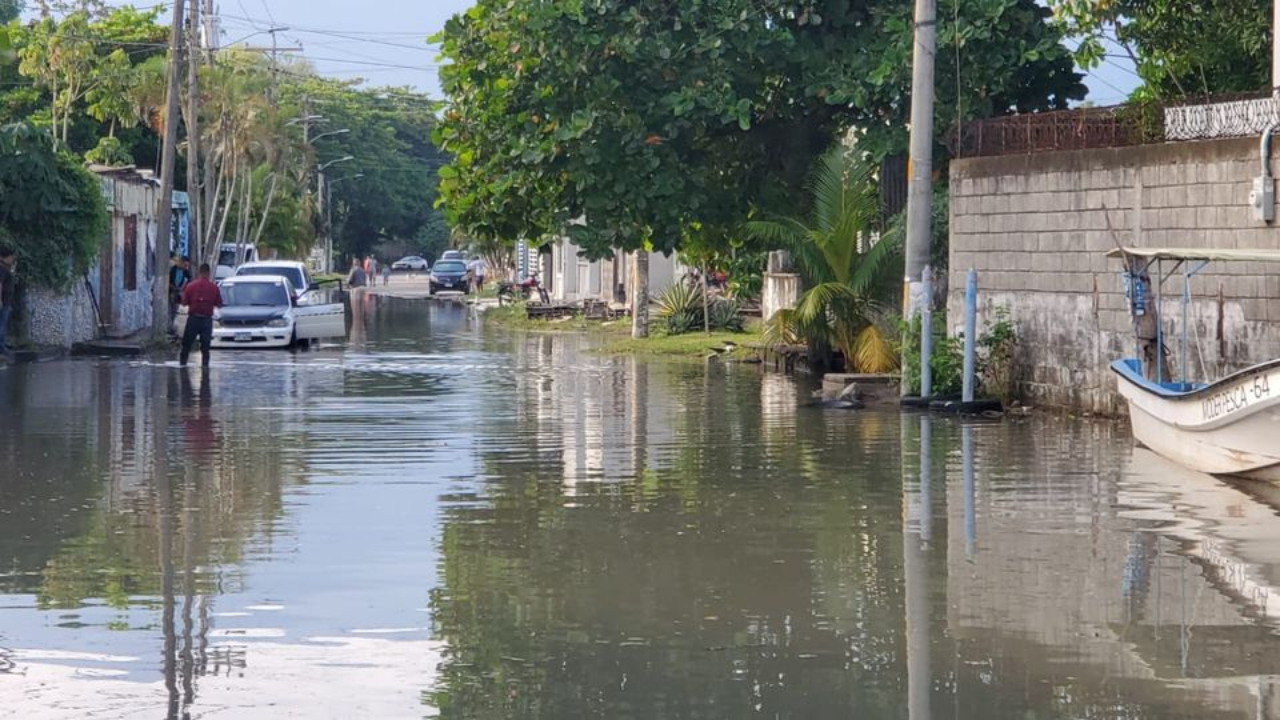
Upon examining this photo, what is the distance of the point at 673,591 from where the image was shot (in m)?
11.1

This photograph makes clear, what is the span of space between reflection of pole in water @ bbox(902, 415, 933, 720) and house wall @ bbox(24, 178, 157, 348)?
22.8 m

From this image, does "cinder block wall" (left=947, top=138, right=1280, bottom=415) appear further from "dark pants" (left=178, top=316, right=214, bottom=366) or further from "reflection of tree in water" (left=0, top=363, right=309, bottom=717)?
"dark pants" (left=178, top=316, right=214, bottom=366)

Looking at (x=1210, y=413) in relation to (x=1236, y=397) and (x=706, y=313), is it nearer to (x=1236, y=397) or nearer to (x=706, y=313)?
(x=1236, y=397)

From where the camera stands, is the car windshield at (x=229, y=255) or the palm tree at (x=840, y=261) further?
the car windshield at (x=229, y=255)

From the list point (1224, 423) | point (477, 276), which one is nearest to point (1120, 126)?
point (1224, 423)

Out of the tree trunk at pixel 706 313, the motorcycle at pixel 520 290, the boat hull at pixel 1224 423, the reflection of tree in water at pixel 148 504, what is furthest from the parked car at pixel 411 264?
the boat hull at pixel 1224 423

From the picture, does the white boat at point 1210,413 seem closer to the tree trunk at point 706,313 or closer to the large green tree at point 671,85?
the large green tree at point 671,85

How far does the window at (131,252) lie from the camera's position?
44.1 m

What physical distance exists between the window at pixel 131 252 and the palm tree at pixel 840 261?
62.2 ft

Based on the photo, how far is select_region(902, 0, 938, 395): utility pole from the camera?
23.8 m

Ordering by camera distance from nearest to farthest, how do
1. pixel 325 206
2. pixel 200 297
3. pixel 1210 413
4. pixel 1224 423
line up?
pixel 1224 423 → pixel 1210 413 → pixel 200 297 → pixel 325 206

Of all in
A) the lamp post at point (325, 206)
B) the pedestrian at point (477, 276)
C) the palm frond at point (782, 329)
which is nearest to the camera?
the palm frond at point (782, 329)

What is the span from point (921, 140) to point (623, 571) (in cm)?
1311

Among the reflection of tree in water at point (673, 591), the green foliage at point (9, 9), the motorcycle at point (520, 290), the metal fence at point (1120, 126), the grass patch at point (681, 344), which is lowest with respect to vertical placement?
the reflection of tree in water at point (673, 591)
